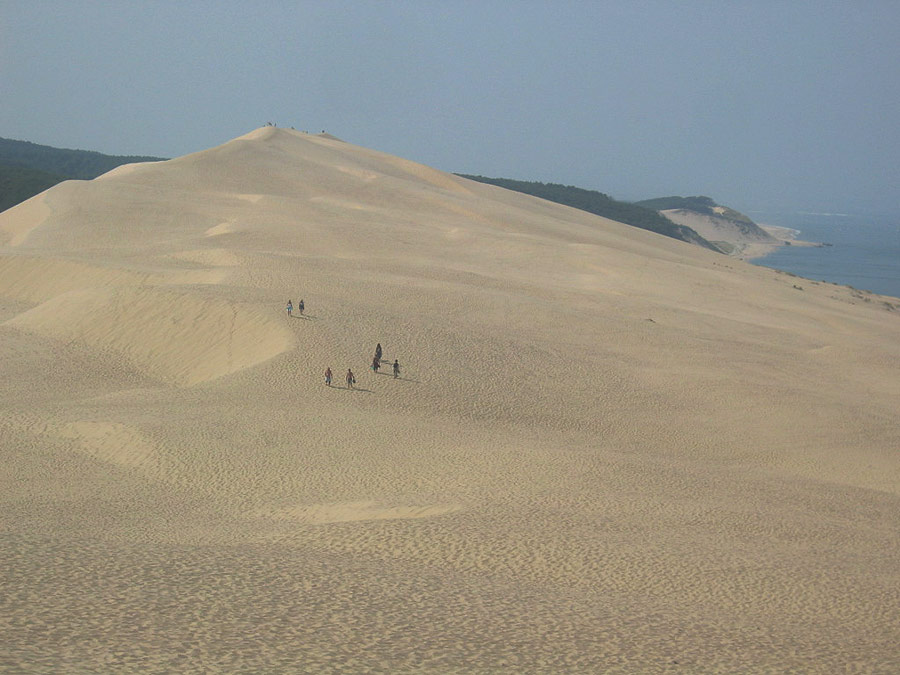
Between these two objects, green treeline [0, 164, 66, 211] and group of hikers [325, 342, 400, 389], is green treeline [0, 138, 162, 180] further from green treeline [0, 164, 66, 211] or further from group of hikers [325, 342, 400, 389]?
group of hikers [325, 342, 400, 389]

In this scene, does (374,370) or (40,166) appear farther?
(40,166)

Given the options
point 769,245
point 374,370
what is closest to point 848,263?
point 769,245

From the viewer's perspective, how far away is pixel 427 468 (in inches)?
A: 672

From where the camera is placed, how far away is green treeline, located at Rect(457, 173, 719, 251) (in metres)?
121

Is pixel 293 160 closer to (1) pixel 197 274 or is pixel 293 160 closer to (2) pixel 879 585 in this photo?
(1) pixel 197 274

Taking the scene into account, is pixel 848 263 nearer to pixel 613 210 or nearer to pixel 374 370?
pixel 613 210

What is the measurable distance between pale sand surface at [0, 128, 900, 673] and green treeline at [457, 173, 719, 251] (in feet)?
264

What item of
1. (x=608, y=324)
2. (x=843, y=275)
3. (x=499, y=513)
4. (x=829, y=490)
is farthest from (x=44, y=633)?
(x=843, y=275)

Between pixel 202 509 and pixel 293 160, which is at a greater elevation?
pixel 293 160

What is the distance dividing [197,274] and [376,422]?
15.8 meters

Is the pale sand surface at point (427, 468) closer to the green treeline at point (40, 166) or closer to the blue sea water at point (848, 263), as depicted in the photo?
the blue sea water at point (848, 263)

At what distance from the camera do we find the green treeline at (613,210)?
12131cm

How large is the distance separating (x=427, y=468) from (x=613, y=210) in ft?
371

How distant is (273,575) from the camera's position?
10930 mm
